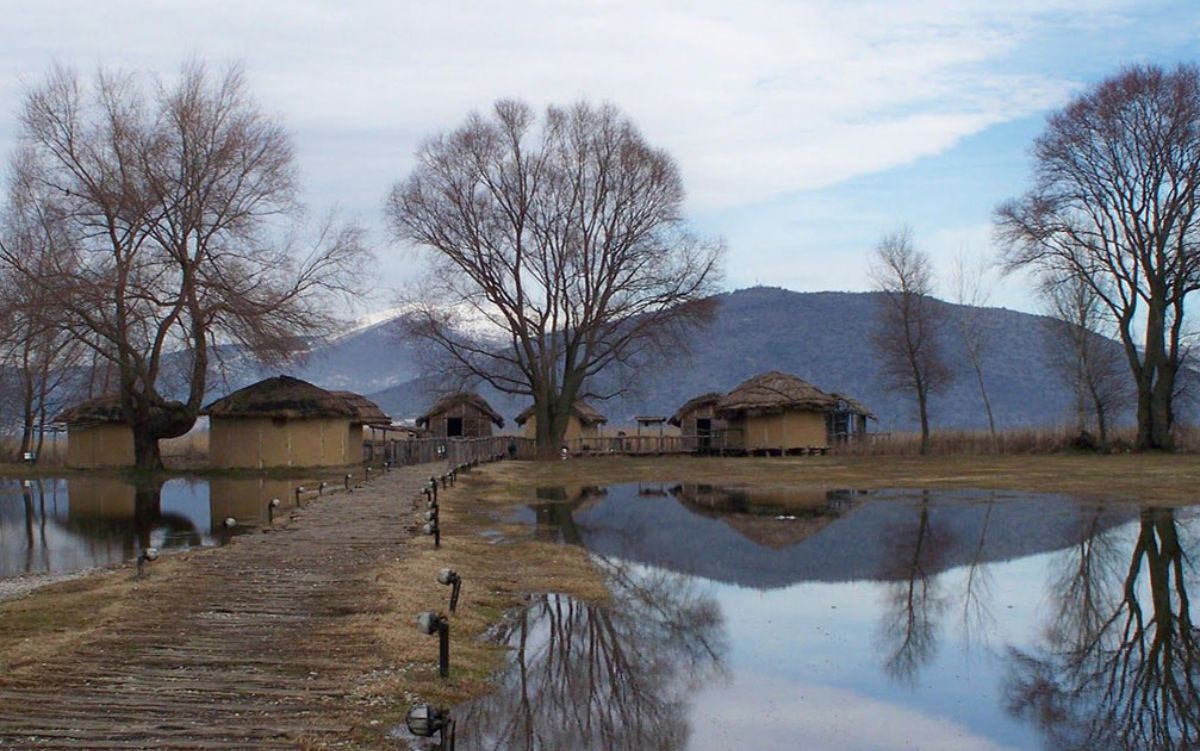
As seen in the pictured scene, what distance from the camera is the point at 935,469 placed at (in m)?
40.3

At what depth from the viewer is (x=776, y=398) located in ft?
176

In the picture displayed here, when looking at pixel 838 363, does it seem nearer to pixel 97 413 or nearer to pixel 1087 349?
pixel 1087 349

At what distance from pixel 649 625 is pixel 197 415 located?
32.3 m

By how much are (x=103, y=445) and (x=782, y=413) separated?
2909 cm

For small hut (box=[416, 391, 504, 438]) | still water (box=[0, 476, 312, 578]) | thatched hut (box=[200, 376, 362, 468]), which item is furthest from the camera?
small hut (box=[416, 391, 504, 438])

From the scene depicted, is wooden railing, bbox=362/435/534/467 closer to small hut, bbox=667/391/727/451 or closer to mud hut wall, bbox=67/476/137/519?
small hut, bbox=667/391/727/451

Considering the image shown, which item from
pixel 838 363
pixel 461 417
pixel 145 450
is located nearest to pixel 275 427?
pixel 145 450

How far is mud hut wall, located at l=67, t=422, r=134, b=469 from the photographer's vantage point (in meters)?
47.7

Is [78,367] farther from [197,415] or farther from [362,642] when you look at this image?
[362,642]

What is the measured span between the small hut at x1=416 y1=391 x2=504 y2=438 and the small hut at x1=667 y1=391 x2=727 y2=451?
1043cm

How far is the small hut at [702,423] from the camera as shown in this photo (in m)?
57.6

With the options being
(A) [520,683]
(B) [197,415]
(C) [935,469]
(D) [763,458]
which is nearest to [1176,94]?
(C) [935,469]

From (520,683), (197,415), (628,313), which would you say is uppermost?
(628,313)

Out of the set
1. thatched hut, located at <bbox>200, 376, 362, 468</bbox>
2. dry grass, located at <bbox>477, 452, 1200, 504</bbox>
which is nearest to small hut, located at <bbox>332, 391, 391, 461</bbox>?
thatched hut, located at <bbox>200, 376, 362, 468</bbox>
